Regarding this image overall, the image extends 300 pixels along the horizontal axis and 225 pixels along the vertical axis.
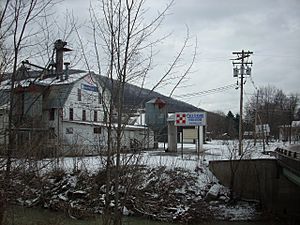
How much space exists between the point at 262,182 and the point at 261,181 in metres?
0.09

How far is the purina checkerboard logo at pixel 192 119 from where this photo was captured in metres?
28.7

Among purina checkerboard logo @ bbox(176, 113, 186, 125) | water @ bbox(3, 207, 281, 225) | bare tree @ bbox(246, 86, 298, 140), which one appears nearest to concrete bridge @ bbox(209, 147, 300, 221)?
water @ bbox(3, 207, 281, 225)

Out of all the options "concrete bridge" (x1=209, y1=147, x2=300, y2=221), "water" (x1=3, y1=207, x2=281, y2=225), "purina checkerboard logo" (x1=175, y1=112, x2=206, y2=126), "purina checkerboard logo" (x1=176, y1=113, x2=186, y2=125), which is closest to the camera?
"water" (x1=3, y1=207, x2=281, y2=225)

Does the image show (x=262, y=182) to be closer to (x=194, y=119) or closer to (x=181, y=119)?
(x=194, y=119)

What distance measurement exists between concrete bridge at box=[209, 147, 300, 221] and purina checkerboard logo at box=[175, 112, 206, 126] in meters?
4.66

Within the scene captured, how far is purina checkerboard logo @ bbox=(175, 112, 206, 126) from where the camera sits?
94.0ft

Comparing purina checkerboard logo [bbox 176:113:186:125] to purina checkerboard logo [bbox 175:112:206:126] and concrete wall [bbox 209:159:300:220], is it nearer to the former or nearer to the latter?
purina checkerboard logo [bbox 175:112:206:126]

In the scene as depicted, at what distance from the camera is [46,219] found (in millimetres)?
12055

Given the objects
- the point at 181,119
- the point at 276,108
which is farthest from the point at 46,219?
the point at 276,108

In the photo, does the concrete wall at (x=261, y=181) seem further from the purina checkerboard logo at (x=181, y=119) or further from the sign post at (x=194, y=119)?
the purina checkerboard logo at (x=181, y=119)

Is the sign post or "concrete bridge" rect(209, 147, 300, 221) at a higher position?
the sign post

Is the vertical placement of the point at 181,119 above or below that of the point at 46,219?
above

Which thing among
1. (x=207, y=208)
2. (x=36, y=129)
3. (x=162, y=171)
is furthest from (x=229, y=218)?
(x=36, y=129)

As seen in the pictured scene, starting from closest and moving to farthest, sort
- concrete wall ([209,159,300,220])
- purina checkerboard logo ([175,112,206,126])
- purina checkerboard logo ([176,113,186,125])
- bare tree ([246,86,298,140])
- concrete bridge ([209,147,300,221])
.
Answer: concrete bridge ([209,147,300,221]), concrete wall ([209,159,300,220]), purina checkerboard logo ([175,112,206,126]), purina checkerboard logo ([176,113,186,125]), bare tree ([246,86,298,140])
